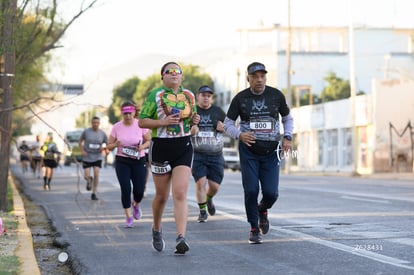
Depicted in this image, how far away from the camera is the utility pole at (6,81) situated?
1459 centimetres

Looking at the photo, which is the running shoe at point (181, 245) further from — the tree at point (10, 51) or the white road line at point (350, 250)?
the tree at point (10, 51)

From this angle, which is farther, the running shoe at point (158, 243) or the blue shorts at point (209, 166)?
the blue shorts at point (209, 166)

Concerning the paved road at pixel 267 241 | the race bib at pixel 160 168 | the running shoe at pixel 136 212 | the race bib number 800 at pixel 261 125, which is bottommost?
the paved road at pixel 267 241

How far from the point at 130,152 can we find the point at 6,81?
12.9ft

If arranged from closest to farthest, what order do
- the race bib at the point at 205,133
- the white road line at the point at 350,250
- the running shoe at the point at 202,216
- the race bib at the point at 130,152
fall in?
the white road line at the point at 350,250 → the race bib at the point at 130,152 → the running shoe at the point at 202,216 → the race bib at the point at 205,133

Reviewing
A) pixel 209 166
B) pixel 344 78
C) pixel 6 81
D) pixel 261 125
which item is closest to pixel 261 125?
pixel 261 125

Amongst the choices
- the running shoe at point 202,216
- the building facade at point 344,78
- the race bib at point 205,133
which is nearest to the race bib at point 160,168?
the running shoe at point 202,216

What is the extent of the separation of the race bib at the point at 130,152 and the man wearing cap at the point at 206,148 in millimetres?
910

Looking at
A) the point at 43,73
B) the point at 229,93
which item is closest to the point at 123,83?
the point at 229,93

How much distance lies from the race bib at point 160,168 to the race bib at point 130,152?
394 centimetres

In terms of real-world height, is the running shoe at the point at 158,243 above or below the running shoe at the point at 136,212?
below

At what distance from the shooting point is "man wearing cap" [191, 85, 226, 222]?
566 inches

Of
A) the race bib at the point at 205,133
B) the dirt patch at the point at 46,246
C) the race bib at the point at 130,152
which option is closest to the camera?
the dirt patch at the point at 46,246

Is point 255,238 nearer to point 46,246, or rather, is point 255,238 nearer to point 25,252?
point 25,252
